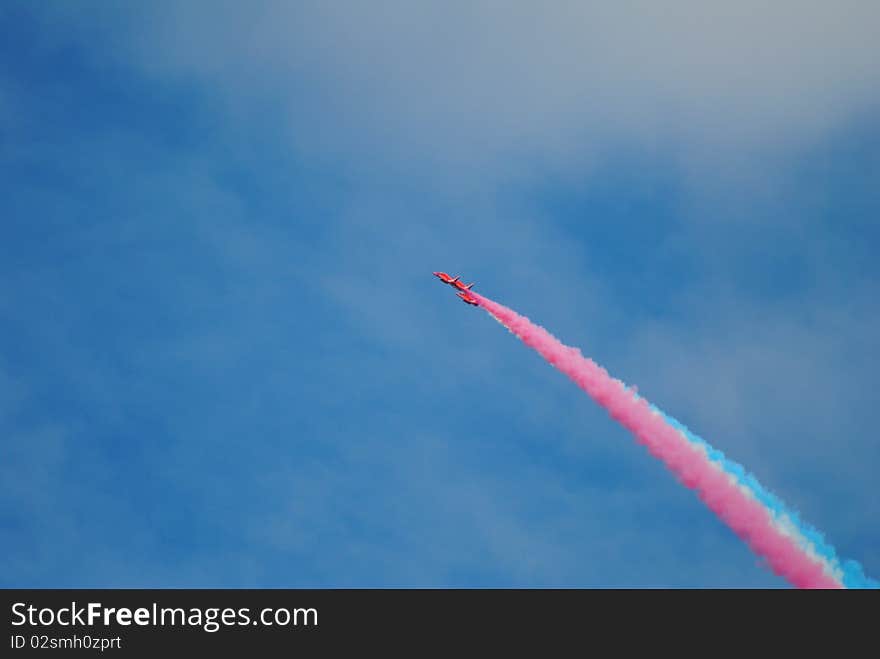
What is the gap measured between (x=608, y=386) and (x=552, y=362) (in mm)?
6760

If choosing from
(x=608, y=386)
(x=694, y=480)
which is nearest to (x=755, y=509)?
(x=694, y=480)

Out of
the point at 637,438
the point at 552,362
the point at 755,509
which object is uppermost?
the point at 552,362

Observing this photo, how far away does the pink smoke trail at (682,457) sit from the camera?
113125mm

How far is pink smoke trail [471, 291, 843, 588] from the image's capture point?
371 feet

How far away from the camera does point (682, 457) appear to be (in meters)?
125
